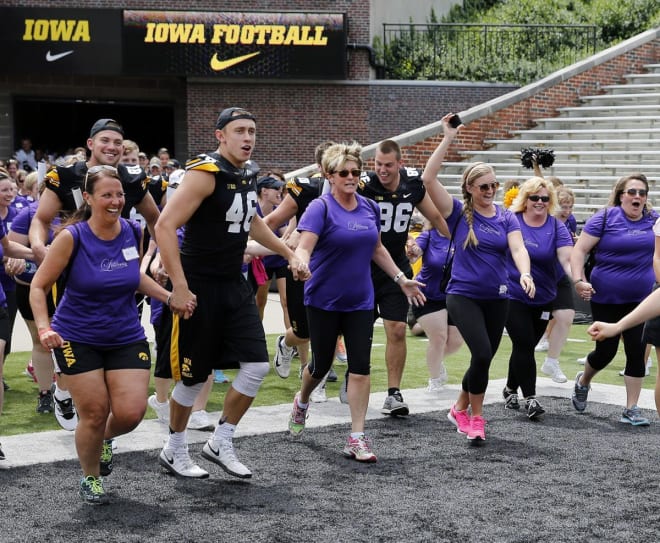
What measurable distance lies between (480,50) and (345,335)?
74.7ft

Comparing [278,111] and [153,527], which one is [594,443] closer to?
[153,527]

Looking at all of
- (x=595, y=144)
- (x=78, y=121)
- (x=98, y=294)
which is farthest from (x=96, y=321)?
(x=78, y=121)

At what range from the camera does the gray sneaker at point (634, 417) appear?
8084 millimetres

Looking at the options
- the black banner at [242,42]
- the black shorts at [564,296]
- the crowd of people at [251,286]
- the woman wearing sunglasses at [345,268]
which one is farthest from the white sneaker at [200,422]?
the black banner at [242,42]

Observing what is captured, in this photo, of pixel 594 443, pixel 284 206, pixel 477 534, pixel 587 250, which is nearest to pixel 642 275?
pixel 587 250

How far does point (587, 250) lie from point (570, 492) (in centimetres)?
285

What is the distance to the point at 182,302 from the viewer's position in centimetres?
589

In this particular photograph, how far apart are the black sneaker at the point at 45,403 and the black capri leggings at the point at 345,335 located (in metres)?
2.46

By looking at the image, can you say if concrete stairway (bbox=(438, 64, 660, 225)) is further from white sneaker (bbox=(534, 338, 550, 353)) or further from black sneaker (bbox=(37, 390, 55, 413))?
black sneaker (bbox=(37, 390, 55, 413))

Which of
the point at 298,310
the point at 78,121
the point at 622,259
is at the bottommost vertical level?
the point at 298,310

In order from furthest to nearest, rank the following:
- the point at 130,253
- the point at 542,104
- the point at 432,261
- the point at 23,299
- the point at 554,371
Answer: the point at 542,104 < the point at 554,371 < the point at 432,261 < the point at 23,299 < the point at 130,253

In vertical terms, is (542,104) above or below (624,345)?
above

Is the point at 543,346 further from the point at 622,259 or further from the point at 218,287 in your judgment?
the point at 218,287

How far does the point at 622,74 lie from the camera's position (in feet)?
85.3
